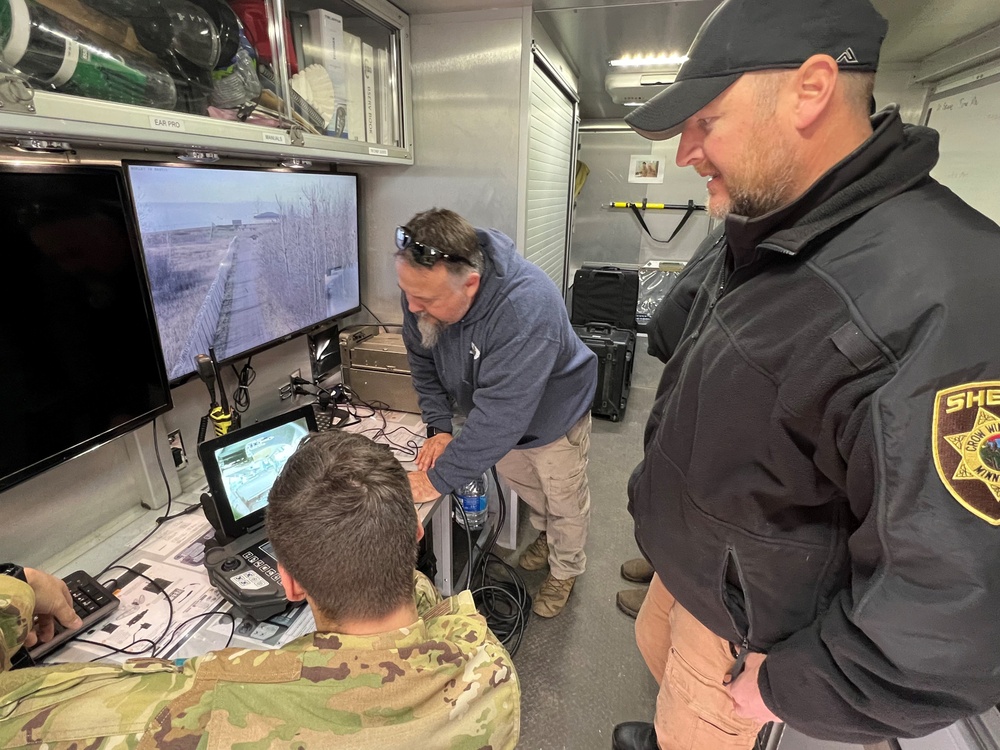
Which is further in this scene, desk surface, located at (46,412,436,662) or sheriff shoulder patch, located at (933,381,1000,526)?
desk surface, located at (46,412,436,662)

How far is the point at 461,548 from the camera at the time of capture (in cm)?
235

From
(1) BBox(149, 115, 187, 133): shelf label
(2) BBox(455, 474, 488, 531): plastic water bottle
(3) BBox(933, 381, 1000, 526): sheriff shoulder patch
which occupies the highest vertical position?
(1) BBox(149, 115, 187, 133): shelf label

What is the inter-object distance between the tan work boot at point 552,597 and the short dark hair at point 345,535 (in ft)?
4.71

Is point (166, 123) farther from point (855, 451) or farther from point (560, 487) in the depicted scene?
point (560, 487)

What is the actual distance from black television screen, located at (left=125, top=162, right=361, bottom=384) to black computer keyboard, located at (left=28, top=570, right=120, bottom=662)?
1.77 feet

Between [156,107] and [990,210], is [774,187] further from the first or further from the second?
[990,210]

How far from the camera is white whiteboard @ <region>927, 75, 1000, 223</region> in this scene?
209 centimetres

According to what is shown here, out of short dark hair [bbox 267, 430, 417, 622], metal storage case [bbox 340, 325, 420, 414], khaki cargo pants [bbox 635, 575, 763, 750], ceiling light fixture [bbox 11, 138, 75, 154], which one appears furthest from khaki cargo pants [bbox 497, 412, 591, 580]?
ceiling light fixture [bbox 11, 138, 75, 154]

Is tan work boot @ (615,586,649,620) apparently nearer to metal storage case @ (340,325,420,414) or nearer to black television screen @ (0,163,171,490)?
metal storage case @ (340,325,420,414)

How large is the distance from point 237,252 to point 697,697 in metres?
1.76

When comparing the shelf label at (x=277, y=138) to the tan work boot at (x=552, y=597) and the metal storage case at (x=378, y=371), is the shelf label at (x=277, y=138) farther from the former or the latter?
the tan work boot at (x=552, y=597)

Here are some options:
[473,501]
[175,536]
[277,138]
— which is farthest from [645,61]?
[175,536]

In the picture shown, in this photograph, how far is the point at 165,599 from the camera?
3.77 feet

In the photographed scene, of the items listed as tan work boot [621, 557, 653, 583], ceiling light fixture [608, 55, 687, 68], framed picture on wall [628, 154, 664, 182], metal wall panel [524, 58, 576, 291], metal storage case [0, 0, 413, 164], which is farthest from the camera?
framed picture on wall [628, 154, 664, 182]
